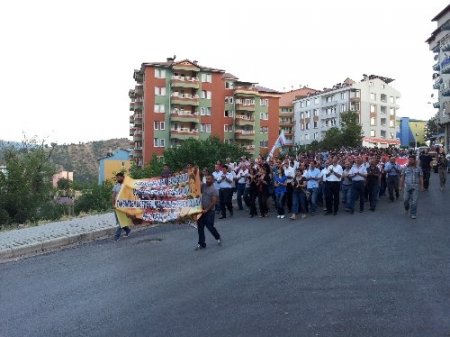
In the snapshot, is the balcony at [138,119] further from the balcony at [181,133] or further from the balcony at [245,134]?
the balcony at [245,134]

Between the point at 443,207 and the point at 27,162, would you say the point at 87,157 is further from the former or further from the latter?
the point at 443,207

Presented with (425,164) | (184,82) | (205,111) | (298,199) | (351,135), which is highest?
(184,82)

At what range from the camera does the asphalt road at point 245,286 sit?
6.32 meters

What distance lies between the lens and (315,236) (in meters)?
13.0

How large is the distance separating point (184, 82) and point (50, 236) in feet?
218

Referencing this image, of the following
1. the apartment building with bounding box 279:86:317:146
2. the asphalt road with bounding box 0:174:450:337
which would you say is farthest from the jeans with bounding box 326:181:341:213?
the apartment building with bounding box 279:86:317:146

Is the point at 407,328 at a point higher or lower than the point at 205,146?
lower

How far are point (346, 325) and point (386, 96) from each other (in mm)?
108137

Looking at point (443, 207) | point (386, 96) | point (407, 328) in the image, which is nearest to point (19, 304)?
point (407, 328)

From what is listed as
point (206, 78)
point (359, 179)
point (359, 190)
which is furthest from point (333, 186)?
point (206, 78)

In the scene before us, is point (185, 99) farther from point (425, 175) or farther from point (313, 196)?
point (313, 196)

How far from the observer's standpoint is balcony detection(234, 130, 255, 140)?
85.9 metres

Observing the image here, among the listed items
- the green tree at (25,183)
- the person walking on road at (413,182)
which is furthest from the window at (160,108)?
the person walking on road at (413,182)

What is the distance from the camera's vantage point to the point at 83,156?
455 ft
